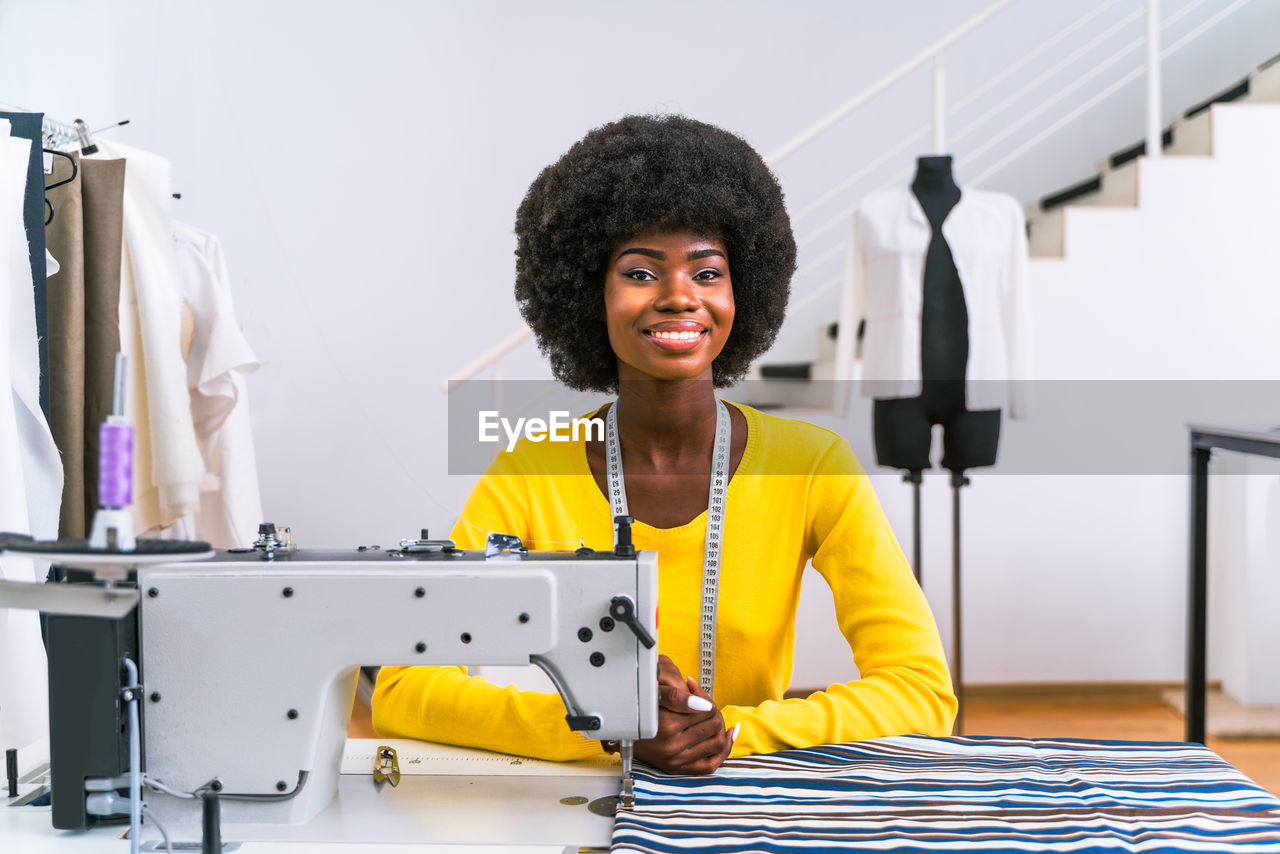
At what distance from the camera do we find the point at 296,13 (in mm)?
3455

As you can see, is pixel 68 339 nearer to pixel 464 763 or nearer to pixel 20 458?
pixel 20 458

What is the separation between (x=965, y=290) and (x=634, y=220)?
5.64 ft

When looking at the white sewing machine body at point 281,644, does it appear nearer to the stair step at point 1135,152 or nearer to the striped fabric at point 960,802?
the striped fabric at point 960,802

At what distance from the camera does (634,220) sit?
52.6 inches

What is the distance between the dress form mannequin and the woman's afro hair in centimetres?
130

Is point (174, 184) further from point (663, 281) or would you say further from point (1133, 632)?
point (1133, 632)

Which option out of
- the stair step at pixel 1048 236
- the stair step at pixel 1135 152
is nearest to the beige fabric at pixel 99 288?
the stair step at pixel 1048 236

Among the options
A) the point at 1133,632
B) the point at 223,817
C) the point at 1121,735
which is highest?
the point at 223,817

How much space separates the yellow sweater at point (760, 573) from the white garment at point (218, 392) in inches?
51.8

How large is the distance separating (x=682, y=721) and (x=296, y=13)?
3134 mm

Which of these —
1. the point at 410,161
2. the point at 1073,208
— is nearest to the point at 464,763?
the point at 1073,208

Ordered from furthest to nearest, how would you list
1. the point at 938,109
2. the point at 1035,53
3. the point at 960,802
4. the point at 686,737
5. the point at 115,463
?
the point at 1035,53 → the point at 938,109 → the point at 686,737 → the point at 960,802 → the point at 115,463

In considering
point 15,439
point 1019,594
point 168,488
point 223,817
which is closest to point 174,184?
point 168,488

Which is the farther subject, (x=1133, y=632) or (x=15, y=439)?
(x=1133, y=632)
